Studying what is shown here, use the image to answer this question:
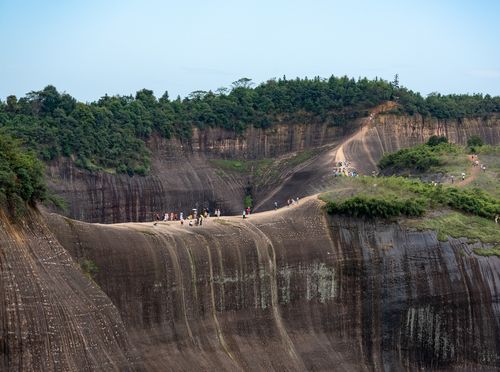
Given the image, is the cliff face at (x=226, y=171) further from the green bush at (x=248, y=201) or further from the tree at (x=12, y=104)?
the tree at (x=12, y=104)

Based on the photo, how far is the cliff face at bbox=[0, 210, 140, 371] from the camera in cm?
3369

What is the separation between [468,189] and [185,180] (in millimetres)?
33221

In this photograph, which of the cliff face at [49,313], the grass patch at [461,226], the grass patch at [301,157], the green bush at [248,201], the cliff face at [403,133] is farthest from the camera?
the grass patch at [301,157]

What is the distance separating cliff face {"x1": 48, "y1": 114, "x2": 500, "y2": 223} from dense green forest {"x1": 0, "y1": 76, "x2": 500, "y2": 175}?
107cm

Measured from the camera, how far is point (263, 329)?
145 ft

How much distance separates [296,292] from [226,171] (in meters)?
47.0

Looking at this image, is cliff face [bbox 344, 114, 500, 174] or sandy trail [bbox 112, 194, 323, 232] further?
cliff face [bbox 344, 114, 500, 174]

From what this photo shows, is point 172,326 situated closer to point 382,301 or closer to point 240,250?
point 240,250

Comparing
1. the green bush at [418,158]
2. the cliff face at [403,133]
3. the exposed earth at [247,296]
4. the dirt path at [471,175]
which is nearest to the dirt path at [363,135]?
the cliff face at [403,133]

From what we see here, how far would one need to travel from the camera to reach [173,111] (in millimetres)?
95938

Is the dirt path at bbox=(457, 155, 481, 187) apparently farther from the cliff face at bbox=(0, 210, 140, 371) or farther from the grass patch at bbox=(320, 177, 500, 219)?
the cliff face at bbox=(0, 210, 140, 371)

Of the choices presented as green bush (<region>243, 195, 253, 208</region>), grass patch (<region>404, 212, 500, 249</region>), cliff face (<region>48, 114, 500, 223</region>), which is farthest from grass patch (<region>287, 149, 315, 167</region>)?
grass patch (<region>404, 212, 500, 249</region>)

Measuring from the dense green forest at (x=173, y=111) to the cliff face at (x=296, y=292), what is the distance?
3498 centimetres

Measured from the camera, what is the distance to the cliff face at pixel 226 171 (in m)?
78.1
